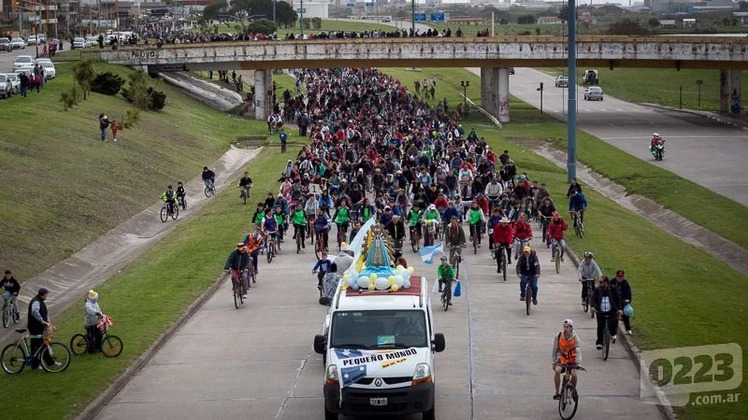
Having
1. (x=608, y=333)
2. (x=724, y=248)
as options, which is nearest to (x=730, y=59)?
(x=724, y=248)

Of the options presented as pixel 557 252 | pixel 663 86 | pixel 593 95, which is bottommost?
pixel 557 252

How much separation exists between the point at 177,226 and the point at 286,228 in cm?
985

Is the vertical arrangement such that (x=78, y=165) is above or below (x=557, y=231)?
below

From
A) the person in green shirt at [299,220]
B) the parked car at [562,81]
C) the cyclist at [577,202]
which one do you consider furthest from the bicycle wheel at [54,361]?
the parked car at [562,81]

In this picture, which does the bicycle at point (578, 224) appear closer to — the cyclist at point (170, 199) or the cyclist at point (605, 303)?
the cyclist at point (605, 303)

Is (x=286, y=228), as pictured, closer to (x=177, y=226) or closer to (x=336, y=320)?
(x=177, y=226)

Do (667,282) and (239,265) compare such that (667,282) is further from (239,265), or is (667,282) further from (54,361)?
(54,361)

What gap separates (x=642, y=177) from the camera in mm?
60812

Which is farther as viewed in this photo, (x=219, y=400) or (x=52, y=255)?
(x=52, y=255)

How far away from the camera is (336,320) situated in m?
20.0

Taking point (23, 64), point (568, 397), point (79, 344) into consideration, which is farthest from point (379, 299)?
point (23, 64)

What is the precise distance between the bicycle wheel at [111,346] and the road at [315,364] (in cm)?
64

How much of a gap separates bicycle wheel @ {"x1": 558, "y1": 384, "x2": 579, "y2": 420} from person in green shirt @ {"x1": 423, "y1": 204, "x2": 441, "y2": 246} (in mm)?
15330

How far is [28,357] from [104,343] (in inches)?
54.5
